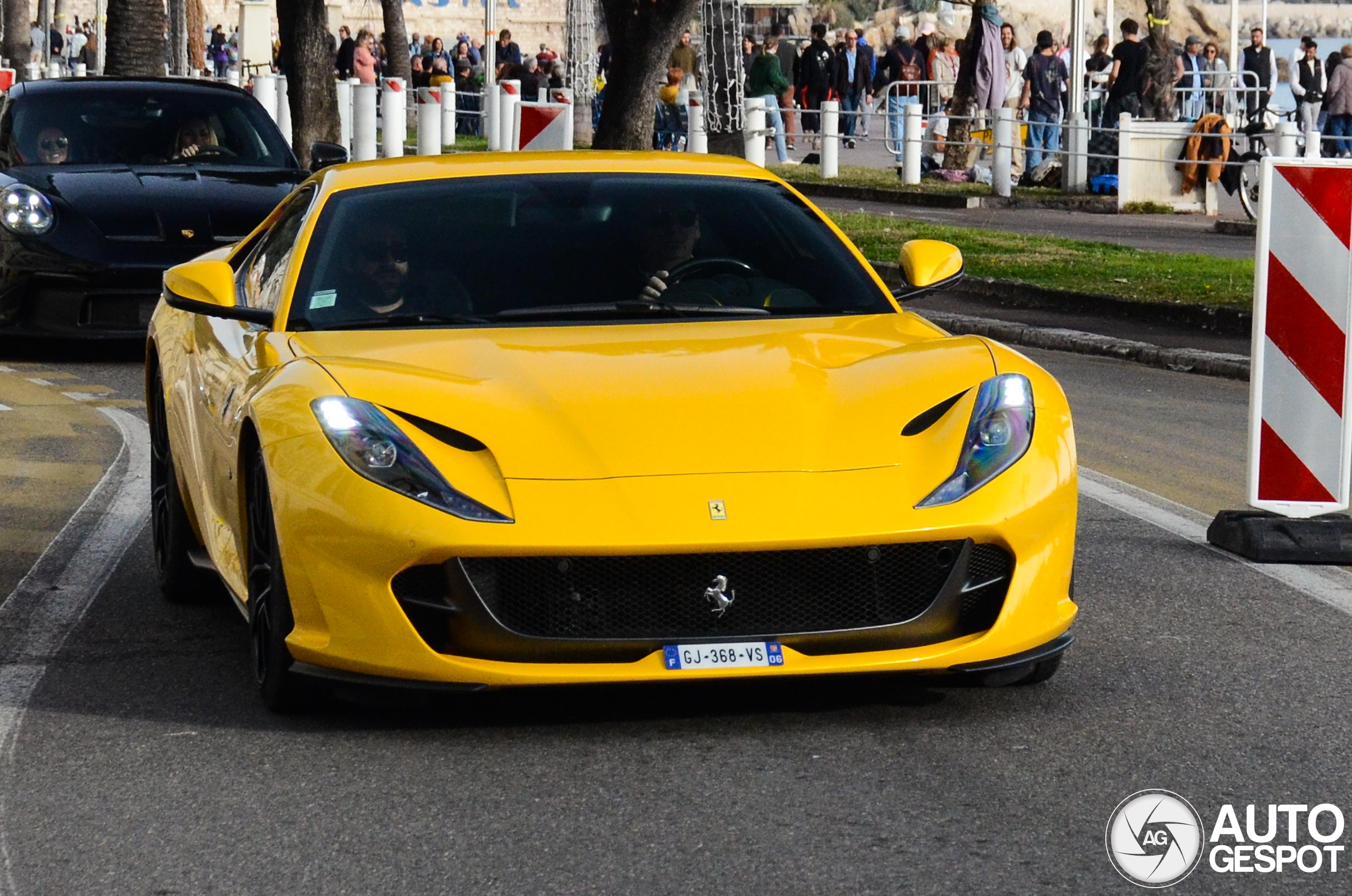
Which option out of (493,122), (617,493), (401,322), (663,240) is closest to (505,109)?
(493,122)

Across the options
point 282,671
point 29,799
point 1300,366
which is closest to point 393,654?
point 282,671

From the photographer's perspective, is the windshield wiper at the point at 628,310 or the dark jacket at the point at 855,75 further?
the dark jacket at the point at 855,75

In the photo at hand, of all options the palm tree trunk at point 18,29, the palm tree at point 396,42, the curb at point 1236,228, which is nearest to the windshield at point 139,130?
the curb at point 1236,228

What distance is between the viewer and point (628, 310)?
6105mm

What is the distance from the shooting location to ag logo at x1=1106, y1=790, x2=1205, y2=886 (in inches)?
164

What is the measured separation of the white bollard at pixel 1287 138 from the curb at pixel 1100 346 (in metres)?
7.42

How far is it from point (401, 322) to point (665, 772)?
1.66 meters

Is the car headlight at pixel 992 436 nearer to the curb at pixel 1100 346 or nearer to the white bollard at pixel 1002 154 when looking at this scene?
the curb at pixel 1100 346

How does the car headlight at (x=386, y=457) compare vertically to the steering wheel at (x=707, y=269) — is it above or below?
below

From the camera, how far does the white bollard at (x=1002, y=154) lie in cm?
2559

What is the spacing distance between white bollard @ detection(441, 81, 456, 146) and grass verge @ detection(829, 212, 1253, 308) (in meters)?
15.3

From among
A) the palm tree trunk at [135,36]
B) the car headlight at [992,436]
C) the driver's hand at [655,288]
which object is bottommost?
the car headlight at [992,436]

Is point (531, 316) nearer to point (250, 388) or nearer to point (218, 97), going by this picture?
point (250, 388)

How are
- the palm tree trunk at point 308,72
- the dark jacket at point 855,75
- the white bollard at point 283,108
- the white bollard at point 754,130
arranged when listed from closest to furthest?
the palm tree trunk at point 308,72 → the white bollard at point 754,130 → the white bollard at point 283,108 → the dark jacket at point 855,75
